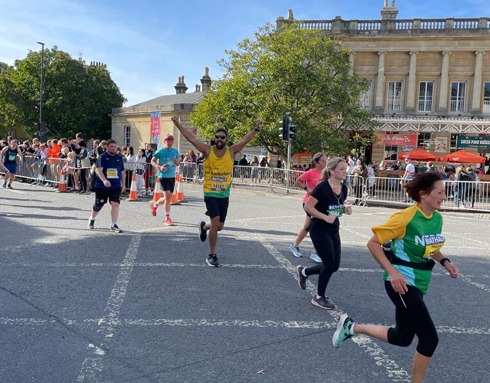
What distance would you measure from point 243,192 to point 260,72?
7.12 m

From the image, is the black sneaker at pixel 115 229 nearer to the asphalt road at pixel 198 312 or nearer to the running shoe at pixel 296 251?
the asphalt road at pixel 198 312

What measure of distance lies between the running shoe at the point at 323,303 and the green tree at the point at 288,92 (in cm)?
1932

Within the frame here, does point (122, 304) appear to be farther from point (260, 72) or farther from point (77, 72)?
point (77, 72)

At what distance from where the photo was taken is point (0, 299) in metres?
5.03

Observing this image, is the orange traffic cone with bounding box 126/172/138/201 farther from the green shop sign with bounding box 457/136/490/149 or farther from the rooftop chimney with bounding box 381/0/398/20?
the rooftop chimney with bounding box 381/0/398/20

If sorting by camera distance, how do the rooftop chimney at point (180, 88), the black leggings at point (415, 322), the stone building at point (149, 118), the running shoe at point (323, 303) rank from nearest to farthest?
the black leggings at point (415, 322) < the running shoe at point (323, 303) < the stone building at point (149, 118) < the rooftop chimney at point (180, 88)

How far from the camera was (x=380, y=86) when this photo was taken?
36.8 metres

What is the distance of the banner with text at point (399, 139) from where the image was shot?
34219 millimetres

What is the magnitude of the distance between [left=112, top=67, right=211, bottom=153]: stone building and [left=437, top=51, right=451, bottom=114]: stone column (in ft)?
64.1

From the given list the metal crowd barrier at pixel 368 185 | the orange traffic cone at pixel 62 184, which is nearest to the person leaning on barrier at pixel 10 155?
the orange traffic cone at pixel 62 184

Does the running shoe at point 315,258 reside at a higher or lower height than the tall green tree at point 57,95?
lower

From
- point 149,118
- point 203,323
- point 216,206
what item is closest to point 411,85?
point 149,118

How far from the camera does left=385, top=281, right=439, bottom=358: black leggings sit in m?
3.16

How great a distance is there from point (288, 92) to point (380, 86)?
14544 mm
